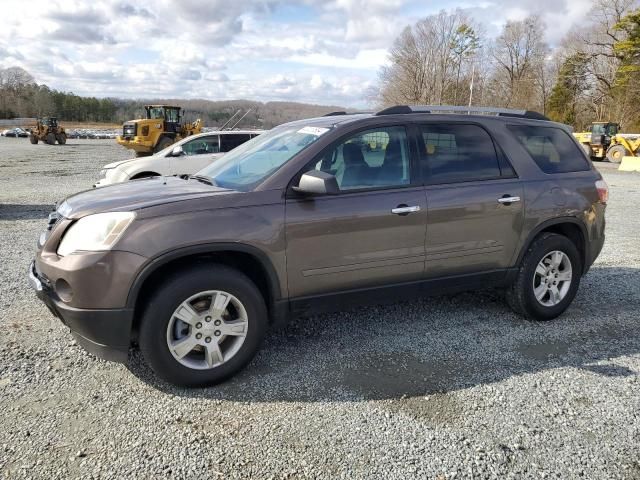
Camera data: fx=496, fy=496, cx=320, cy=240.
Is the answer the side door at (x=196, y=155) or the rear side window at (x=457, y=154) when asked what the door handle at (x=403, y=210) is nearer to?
the rear side window at (x=457, y=154)

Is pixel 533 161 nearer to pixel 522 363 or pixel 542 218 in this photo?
pixel 542 218

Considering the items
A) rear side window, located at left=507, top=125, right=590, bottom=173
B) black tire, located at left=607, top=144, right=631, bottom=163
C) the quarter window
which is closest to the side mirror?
the quarter window

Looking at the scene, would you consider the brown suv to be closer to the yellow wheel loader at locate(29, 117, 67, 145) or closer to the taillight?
the taillight

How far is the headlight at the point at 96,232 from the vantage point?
293cm

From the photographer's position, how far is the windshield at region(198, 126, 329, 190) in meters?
3.52

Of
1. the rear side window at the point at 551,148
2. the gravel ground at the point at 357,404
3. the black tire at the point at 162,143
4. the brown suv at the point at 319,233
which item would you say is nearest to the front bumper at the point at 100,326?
the brown suv at the point at 319,233

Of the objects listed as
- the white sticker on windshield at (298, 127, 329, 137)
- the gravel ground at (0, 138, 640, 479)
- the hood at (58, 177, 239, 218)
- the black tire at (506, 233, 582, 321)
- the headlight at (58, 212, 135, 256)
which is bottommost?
the gravel ground at (0, 138, 640, 479)

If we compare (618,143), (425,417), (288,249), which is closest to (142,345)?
(288,249)

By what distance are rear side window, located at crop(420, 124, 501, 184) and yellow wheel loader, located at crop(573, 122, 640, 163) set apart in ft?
89.2

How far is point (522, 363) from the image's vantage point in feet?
12.0

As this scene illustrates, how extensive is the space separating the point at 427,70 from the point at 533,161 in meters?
51.0

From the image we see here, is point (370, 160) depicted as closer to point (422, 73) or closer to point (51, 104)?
point (422, 73)

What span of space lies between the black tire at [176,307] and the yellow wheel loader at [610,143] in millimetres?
29068

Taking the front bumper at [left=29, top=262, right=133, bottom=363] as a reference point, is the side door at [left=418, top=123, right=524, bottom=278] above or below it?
above
